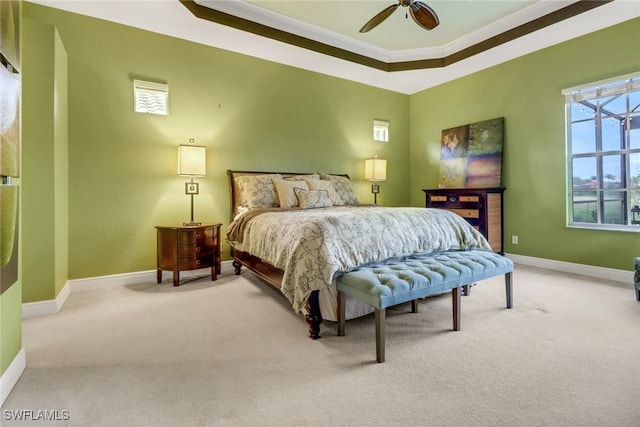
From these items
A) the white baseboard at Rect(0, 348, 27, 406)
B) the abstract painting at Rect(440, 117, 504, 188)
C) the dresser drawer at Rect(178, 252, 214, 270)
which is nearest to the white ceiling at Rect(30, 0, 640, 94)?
the abstract painting at Rect(440, 117, 504, 188)

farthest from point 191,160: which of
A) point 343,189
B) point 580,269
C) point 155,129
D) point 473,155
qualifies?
point 580,269

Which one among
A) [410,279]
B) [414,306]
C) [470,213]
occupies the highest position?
[470,213]

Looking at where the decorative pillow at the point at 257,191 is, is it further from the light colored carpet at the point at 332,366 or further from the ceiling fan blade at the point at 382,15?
the ceiling fan blade at the point at 382,15

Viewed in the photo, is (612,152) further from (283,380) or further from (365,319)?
(283,380)

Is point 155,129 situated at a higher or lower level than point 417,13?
lower

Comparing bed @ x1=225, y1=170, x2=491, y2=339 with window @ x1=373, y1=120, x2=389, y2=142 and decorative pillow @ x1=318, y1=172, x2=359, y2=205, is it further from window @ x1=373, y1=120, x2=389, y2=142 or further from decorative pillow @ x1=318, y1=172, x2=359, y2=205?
window @ x1=373, y1=120, x2=389, y2=142

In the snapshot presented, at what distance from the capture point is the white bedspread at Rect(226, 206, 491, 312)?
6.75ft

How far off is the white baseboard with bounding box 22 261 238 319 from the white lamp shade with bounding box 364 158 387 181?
268 cm

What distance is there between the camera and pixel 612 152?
3.52 meters

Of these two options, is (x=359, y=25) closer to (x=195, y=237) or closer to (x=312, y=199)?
(x=312, y=199)

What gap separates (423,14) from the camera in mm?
2924

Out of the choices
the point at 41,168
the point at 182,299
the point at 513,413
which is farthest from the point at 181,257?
the point at 513,413

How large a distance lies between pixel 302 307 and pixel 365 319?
1.97 ft

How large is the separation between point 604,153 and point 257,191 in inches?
166
